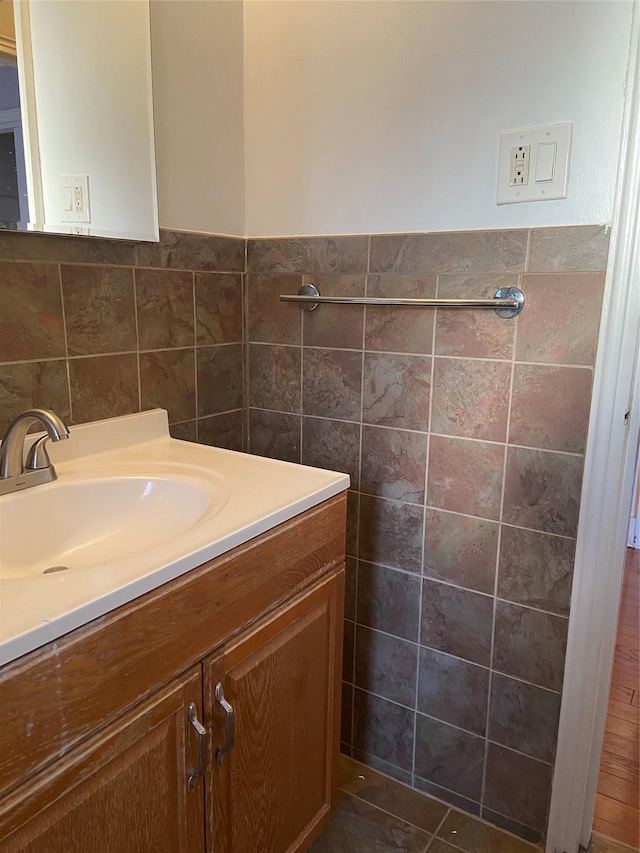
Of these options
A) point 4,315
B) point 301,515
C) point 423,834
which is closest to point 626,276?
point 301,515

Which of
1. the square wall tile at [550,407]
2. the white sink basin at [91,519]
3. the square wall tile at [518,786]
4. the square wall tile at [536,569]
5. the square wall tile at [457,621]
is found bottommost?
the square wall tile at [518,786]

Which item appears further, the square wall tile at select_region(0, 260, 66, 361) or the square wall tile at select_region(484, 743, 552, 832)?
the square wall tile at select_region(484, 743, 552, 832)

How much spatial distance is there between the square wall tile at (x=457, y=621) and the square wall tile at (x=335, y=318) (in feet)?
1.97

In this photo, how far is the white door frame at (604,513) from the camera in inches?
44.0

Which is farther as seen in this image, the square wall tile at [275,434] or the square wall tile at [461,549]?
the square wall tile at [275,434]

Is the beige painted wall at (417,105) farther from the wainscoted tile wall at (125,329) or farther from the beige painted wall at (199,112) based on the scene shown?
the wainscoted tile wall at (125,329)

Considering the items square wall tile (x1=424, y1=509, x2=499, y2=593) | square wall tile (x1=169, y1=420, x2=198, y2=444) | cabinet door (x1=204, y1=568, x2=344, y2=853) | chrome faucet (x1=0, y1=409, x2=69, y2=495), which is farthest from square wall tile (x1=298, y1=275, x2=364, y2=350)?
chrome faucet (x1=0, y1=409, x2=69, y2=495)

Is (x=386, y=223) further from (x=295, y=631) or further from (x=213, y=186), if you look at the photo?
(x=295, y=631)

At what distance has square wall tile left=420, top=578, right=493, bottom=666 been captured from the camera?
4.53 feet

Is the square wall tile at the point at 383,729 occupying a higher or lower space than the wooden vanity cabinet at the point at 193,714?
lower

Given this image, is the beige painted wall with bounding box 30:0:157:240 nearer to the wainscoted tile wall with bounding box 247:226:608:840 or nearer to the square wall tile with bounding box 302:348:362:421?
the wainscoted tile wall with bounding box 247:226:608:840

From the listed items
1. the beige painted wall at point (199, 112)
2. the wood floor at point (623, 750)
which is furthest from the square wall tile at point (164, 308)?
the wood floor at point (623, 750)

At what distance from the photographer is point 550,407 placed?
1230 mm

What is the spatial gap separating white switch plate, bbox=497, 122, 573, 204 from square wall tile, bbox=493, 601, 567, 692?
842 mm
